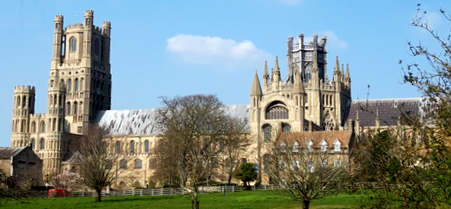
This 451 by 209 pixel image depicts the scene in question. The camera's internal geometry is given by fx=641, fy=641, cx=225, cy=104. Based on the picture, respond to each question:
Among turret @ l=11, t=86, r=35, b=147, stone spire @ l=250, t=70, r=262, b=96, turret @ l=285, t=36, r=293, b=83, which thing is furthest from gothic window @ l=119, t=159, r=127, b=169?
turret @ l=285, t=36, r=293, b=83

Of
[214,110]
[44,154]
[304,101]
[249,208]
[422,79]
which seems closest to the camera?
[422,79]

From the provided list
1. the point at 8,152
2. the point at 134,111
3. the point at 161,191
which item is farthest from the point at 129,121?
the point at 161,191

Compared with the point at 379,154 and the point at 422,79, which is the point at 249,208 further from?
the point at 422,79

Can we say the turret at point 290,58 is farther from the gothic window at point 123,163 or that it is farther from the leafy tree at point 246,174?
the leafy tree at point 246,174

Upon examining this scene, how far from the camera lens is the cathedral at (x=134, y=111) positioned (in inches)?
2995

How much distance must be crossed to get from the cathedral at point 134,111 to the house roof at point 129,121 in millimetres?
150

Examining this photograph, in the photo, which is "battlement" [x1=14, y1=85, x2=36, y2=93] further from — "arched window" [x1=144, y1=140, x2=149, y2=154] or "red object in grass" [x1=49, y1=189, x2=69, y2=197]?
"red object in grass" [x1=49, y1=189, x2=69, y2=197]

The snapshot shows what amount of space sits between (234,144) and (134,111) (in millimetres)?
35631

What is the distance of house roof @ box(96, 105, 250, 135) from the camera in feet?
309

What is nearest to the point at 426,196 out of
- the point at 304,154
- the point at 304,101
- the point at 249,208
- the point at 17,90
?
the point at 249,208

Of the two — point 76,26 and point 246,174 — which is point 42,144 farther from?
point 246,174

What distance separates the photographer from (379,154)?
18438 mm

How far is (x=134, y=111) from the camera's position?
322ft

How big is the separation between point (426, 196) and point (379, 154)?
3616 millimetres
